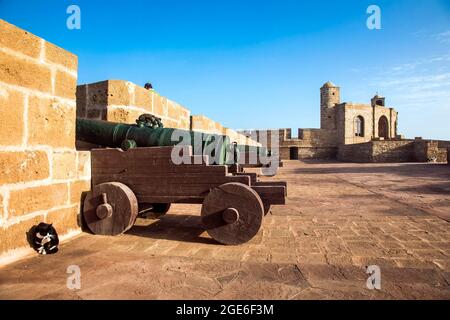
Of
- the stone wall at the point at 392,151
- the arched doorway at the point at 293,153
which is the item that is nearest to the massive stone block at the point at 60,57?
the stone wall at the point at 392,151

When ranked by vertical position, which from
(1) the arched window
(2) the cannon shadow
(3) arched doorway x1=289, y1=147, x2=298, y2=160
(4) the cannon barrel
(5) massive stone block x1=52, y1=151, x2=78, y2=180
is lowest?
(2) the cannon shadow

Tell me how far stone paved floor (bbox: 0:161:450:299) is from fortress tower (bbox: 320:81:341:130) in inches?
1348

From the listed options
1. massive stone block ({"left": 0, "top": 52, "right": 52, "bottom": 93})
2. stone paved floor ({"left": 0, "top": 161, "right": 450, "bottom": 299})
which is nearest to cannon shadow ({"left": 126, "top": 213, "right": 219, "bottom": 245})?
stone paved floor ({"left": 0, "top": 161, "right": 450, "bottom": 299})

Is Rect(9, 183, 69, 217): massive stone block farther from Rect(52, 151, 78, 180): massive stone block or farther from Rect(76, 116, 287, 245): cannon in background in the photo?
Rect(76, 116, 287, 245): cannon in background

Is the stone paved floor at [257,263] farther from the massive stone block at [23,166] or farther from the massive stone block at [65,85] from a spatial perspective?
the massive stone block at [65,85]

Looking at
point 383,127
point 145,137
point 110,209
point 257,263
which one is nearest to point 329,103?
point 383,127

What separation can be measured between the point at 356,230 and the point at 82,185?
306 centimetres

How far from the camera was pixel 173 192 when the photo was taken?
9.30ft

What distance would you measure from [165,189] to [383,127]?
41047 millimetres

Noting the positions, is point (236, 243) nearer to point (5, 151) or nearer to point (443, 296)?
point (443, 296)

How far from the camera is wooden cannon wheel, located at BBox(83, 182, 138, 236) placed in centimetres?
278

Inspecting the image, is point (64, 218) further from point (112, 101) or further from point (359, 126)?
point (359, 126)

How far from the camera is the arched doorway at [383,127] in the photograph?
121ft
